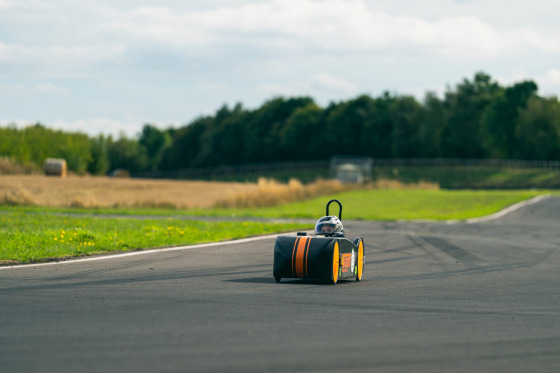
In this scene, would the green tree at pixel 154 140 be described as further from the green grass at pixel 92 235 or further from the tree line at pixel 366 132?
the green grass at pixel 92 235

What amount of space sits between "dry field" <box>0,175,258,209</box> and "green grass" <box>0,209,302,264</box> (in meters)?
12.3

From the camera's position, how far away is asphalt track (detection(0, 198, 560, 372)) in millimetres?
7219

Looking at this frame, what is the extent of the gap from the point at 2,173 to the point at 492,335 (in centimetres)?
5623

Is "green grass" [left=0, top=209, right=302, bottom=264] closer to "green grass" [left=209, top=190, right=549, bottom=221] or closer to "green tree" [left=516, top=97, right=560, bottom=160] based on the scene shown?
"green grass" [left=209, top=190, right=549, bottom=221]

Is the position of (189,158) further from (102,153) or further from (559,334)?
(559,334)

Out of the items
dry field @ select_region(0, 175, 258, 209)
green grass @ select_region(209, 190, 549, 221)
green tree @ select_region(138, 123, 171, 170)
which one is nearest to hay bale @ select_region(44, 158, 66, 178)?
dry field @ select_region(0, 175, 258, 209)

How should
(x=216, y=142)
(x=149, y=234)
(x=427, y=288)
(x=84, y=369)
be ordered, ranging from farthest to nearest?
1. (x=216, y=142)
2. (x=149, y=234)
3. (x=427, y=288)
4. (x=84, y=369)

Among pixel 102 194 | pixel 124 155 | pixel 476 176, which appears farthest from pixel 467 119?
pixel 102 194

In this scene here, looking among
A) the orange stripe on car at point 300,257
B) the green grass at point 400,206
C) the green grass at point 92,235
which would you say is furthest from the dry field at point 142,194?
the orange stripe on car at point 300,257

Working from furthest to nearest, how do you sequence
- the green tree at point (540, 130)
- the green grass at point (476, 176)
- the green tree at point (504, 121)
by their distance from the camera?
the green tree at point (504, 121) < the green tree at point (540, 130) < the green grass at point (476, 176)

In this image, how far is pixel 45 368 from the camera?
6.81 m

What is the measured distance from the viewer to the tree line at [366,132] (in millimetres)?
99000

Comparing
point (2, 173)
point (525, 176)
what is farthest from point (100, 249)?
point (525, 176)

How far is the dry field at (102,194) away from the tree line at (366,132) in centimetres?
2330
